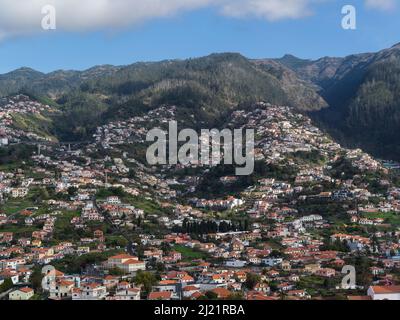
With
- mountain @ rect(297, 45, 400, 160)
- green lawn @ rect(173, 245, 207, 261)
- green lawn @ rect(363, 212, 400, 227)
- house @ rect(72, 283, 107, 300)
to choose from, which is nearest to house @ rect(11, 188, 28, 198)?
green lawn @ rect(173, 245, 207, 261)

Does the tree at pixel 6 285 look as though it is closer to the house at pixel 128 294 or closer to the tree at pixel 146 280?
the house at pixel 128 294

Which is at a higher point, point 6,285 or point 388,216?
point 388,216

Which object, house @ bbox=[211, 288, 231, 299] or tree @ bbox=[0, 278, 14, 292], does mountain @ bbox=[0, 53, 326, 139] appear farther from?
house @ bbox=[211, 288, 231, 299]

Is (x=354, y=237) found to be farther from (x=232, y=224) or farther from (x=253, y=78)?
(x=253, y=78)

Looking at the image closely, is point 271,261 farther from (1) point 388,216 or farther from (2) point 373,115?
(2) point 373,115

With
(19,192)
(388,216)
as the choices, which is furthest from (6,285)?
(388,216)
